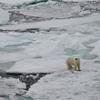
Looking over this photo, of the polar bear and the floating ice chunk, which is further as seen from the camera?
the floating ice chunk

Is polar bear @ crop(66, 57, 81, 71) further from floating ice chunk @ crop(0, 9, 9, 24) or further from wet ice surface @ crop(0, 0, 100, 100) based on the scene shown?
floating ice chunk @ crop(0, 9, 9, 24)

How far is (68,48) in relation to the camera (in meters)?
2.30

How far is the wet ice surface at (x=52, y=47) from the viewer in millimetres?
1669

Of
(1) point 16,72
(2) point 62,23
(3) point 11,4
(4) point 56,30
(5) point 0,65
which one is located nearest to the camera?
(1) point 16,72

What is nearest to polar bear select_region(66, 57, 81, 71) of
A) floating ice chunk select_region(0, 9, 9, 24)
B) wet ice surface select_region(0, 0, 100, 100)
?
wet ice surface select_region(0, 0, 100, 100)

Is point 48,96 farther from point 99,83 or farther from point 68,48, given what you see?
point 68,48

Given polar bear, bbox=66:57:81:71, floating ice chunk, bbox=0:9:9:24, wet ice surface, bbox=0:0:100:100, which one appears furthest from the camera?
floating ice chunk, bbox=0:9:9:24

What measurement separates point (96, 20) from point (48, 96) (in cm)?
146

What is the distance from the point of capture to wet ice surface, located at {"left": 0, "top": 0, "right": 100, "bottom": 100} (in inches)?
65.7

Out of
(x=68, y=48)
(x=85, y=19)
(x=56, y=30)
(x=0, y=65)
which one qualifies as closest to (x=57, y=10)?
(x=85, y=19)

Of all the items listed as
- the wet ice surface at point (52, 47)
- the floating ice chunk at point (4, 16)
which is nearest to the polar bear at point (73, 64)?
the wet ice surface at point (52, 47)

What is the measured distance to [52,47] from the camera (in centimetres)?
233

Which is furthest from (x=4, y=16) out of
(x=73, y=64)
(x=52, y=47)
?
(x=73, y=64)

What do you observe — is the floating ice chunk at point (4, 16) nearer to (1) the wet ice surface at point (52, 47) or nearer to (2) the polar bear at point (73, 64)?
(1) the wet ice surface at point (52, 47)
